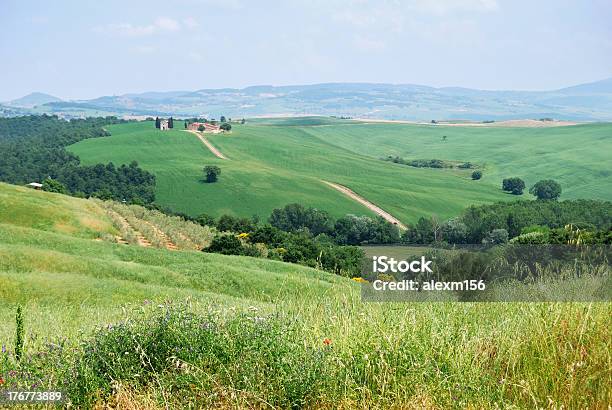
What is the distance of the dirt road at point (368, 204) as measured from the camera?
297 ft

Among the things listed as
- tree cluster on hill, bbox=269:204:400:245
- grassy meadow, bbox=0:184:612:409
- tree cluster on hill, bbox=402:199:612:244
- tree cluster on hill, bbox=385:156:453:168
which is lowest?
tree cluster on hill, bbox=269:204:400:245

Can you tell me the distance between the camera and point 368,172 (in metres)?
128

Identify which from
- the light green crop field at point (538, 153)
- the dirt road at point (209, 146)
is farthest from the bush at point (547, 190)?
the dirt road at point (209, 146)

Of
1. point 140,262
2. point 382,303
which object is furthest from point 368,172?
point 382,303

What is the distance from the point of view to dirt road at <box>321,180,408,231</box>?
3563 inches

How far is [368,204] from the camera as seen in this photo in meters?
100

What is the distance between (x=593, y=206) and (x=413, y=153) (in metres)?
96.9

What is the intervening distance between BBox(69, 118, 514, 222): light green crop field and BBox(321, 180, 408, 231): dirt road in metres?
0.98

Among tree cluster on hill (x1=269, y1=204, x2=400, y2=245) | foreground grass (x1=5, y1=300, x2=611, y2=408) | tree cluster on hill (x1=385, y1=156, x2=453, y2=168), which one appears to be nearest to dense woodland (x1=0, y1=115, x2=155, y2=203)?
tree cluster on hill (x1=269, y1=204, x2=400, y2=245)

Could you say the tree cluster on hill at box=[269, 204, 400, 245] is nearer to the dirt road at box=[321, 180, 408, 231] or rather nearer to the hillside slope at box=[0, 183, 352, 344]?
the dirt road at box=[321, 180, 408, 231]

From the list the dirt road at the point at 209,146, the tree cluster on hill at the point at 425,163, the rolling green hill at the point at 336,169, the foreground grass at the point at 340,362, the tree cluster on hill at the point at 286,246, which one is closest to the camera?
the foreground grass at the point at 340,362

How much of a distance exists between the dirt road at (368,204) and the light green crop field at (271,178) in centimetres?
98

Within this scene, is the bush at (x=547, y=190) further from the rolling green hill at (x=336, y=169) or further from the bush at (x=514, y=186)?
the bush at (x=514, y=186)

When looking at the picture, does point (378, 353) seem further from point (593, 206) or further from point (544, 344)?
point (593, 206)
